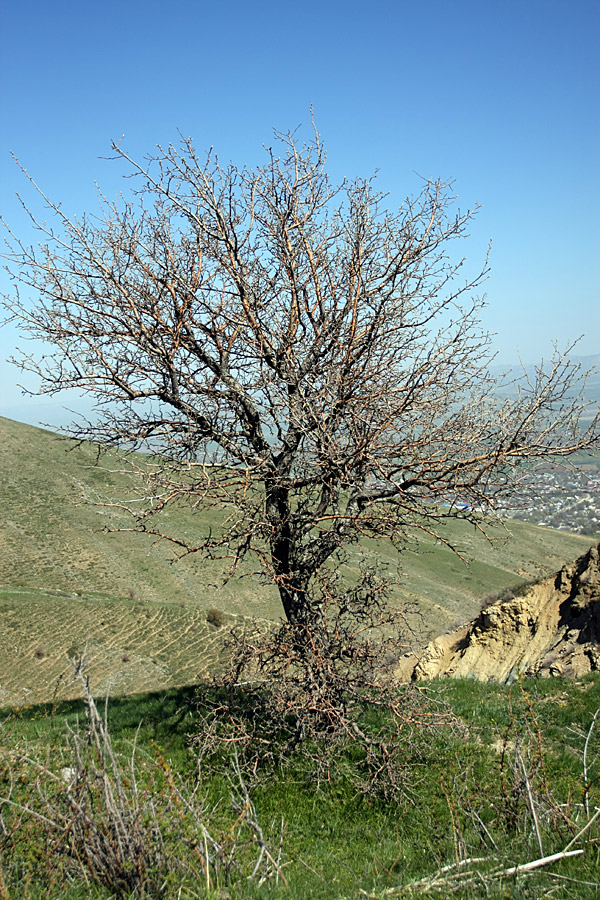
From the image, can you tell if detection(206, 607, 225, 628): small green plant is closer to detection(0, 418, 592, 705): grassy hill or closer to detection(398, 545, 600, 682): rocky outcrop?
detection(0, 418, 592, 705): grassy hill

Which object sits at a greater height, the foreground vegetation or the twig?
the twig

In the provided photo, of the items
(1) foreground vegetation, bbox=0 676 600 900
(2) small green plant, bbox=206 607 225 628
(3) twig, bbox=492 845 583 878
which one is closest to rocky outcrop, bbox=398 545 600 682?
(1) foreground vegetation, bbox=0 676 600 900

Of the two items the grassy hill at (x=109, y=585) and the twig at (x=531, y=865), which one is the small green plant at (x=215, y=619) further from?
the twig at (x=531, y=865)

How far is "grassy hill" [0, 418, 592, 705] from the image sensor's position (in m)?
16.4

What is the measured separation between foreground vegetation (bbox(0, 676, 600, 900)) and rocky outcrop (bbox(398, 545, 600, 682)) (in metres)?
2.46

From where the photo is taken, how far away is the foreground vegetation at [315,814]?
281 centimetres

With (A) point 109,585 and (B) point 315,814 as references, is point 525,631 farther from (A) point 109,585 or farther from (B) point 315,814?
(A) point 109,585

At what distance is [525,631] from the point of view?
1085cm

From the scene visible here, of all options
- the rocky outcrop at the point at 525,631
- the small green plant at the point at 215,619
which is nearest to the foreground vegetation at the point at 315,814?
the rocky outcrop at the point at 525,631

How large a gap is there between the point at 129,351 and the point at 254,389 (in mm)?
1310

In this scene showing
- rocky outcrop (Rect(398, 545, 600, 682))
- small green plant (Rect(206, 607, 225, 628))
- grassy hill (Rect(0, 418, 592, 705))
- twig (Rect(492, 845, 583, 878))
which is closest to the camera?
twig (Rect(492, 845, 583, 878))

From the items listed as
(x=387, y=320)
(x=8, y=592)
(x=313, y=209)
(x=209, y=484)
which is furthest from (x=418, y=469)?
(x=8, y=592)

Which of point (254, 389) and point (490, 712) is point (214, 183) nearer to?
point (254, 389)

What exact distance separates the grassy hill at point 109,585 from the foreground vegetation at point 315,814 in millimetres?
842
